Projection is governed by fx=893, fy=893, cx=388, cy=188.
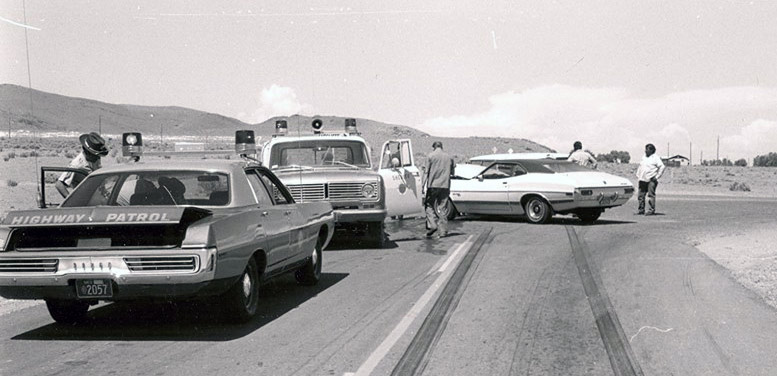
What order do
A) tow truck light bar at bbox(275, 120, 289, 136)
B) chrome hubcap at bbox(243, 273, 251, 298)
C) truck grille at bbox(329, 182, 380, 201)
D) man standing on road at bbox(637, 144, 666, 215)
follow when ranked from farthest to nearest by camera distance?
man standing on road at bbox(637, 144, 666, 215), tow truck light bar at bbox(275, 120, 289, 136), truck grille at bbox(329, 182, 380, 201), chrome hubcap at bbox(243, 273, 251, 298)

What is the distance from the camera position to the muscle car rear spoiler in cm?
727

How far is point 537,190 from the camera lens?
62.1 feet

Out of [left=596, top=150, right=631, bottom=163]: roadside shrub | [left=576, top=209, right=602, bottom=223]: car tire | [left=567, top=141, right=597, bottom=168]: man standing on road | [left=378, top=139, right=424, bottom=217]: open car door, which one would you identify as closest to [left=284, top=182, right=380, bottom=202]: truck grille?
[left=378, top=139, right=424, bottom=217]: open car door

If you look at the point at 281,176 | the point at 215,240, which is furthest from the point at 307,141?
the point at 215,240

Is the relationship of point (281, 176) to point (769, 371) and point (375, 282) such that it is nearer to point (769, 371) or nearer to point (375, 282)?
point (375, 282)

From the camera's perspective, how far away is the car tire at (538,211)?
18891 millimetres

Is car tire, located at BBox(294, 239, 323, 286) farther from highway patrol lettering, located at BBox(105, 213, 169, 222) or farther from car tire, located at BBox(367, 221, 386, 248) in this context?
car tire, located at BBox(367, 221, 386, 248)

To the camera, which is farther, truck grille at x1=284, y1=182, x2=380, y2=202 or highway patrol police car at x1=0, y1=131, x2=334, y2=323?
truck grille at x1=284, y1=182, x2=380, y2=202

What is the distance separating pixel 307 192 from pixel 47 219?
6972mm

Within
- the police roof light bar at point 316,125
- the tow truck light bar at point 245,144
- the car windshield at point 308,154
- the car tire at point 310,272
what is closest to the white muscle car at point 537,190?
the car windshield at point 308,154

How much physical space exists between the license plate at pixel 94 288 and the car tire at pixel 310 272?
3.42m

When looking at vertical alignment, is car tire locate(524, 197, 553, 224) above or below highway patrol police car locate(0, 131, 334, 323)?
below

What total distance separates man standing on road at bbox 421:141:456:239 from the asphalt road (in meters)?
3.39

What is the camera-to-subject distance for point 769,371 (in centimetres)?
646
